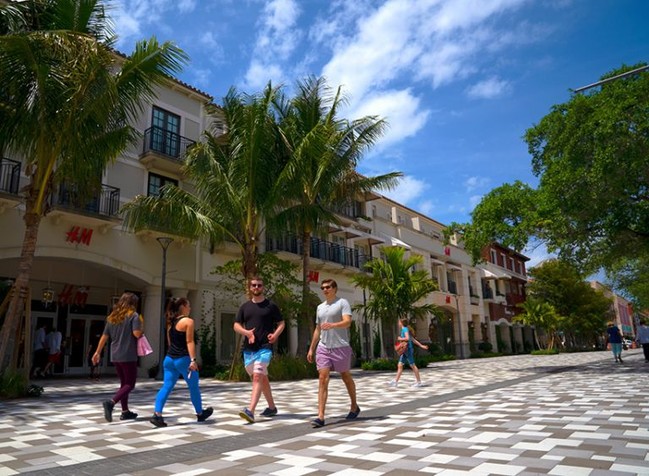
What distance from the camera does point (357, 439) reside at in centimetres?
537

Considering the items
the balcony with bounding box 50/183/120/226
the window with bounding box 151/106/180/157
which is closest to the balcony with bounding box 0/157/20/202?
the balcony with bounding box 50/183/120/226

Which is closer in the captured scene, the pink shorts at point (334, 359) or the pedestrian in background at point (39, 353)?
the pink shorts at point (334, 359)

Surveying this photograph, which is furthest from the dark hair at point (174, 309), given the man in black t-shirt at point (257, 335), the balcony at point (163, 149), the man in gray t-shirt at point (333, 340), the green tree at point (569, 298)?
the green tree at point (569, 298)

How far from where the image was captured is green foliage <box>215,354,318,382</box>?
1539 centimetres

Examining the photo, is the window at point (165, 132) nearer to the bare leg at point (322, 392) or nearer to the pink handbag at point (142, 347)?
the pink handbag at point (142, 347)

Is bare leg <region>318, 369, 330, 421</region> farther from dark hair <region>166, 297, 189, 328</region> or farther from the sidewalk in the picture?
dark hair <region>166, 297, 189, 328</region>

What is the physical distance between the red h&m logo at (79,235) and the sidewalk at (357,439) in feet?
26.6

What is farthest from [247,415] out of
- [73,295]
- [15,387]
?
[73,295]

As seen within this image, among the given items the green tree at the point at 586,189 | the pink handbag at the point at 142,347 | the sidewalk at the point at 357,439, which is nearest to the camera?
the sidewalk at the point at 357,439

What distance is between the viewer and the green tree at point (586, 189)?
533 inches

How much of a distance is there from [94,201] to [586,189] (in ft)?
51.1

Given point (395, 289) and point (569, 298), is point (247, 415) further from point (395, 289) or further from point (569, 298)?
point (569, 298)

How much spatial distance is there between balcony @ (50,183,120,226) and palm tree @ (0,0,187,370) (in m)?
3.75

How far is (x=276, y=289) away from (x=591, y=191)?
10.2 meters
